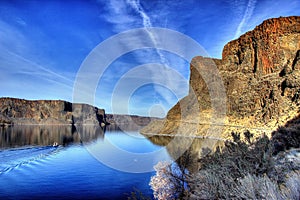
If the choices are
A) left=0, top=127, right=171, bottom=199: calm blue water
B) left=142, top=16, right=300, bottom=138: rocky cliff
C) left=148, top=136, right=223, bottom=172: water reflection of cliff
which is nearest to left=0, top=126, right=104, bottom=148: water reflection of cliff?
left=0, top=127, right=171, bottom=199: calm blue water

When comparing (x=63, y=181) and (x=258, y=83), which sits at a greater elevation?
(x=258, y=83)

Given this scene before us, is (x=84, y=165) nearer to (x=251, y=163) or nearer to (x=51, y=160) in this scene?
(x=51, y=160)

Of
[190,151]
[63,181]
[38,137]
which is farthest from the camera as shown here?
[38,137]

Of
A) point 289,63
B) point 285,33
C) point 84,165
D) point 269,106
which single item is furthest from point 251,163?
point 285,33

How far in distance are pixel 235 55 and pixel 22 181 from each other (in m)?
92.3

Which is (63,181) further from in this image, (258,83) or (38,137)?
(258,83)

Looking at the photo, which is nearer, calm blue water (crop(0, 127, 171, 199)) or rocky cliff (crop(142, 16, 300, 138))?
calm blue water (crop(0, 127, 171, 199))

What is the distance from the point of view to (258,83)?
72.0 metres

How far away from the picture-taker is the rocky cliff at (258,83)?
56.3 metres

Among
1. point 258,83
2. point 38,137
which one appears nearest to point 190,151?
point 258,83

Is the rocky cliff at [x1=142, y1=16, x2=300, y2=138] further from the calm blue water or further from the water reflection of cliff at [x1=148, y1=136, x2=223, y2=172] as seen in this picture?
the calm blue water

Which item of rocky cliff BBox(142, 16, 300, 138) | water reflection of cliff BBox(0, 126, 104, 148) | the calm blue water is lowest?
the calm blue water

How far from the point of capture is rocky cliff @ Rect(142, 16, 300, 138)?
185 feet

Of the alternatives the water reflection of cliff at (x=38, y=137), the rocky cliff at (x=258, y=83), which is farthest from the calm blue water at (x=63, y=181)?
the rocky cliff at (x=258, y=83)
